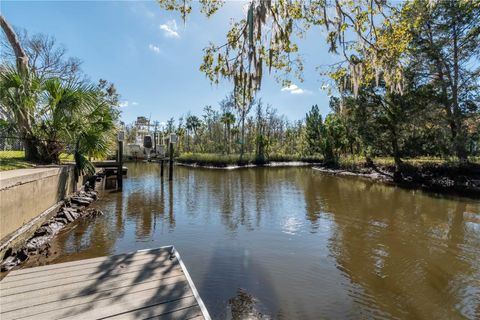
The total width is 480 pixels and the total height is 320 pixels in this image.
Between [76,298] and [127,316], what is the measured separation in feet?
2.27

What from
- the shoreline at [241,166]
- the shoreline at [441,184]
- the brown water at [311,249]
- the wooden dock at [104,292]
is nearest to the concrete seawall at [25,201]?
the brown water at [311,249]

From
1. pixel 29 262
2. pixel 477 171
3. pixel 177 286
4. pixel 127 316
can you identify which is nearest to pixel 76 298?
pixel 127 316

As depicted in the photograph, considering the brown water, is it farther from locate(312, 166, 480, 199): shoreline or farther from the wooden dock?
locate(312, 166, 480, 199): shoreline

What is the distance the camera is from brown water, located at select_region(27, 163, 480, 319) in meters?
3.90

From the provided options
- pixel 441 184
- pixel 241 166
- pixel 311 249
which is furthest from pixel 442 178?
pixel 241 166

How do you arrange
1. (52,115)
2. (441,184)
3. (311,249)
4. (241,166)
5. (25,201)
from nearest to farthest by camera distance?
1. (25,201)
2. (311,249)
3. (52,115)
4. (441,184)
5. (241,166)

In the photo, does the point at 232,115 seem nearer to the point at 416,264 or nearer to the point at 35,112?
the point at 35,112

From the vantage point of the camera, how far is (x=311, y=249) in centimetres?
596

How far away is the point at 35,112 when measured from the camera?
813cm

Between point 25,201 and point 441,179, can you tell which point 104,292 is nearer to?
point 25,201

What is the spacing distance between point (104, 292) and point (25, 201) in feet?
12.2

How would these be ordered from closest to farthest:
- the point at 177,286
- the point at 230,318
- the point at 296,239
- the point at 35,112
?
the point at 177,286 < the point at 230,318 < the point at 296,239 < the point at 35,112

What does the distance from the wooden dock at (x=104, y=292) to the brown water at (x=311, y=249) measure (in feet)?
3.05

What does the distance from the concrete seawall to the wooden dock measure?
63.8 inches
